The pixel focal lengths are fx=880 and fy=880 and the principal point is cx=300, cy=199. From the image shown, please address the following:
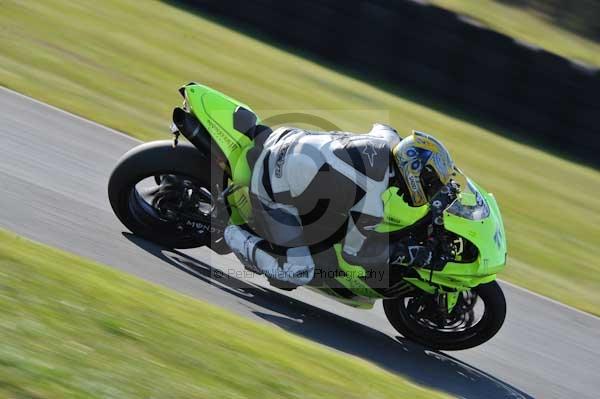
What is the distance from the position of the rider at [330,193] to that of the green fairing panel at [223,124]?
0.13 meters

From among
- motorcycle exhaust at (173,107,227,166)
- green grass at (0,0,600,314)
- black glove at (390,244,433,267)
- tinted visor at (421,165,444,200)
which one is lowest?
black glove at (390,244,433,267)

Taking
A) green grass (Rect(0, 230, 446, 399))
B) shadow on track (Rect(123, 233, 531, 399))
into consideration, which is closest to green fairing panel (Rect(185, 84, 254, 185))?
shadow on track (Rect(123, 233, 531, 399))

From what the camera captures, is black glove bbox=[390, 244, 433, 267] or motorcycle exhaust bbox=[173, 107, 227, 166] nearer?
black glove bbox=[390, 244, 433, 267]

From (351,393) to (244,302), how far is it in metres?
1.68

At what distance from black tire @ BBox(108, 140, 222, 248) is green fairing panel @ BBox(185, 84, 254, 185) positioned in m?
0.18

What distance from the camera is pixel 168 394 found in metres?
3.85

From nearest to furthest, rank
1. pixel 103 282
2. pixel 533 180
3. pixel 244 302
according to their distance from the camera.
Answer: pixel 103 282 → pixel 244 302 → pixel 533 180

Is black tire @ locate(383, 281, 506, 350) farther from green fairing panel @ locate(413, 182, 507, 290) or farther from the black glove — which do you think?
the black glove

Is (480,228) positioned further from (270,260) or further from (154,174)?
(154,174)

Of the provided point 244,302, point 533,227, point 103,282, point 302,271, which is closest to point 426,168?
point 302,271

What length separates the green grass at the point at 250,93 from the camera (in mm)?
9219

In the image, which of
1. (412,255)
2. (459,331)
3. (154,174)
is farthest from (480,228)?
(154,174)

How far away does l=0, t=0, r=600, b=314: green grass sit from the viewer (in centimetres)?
922

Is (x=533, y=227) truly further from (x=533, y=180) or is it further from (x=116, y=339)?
(x=116, y=339)
